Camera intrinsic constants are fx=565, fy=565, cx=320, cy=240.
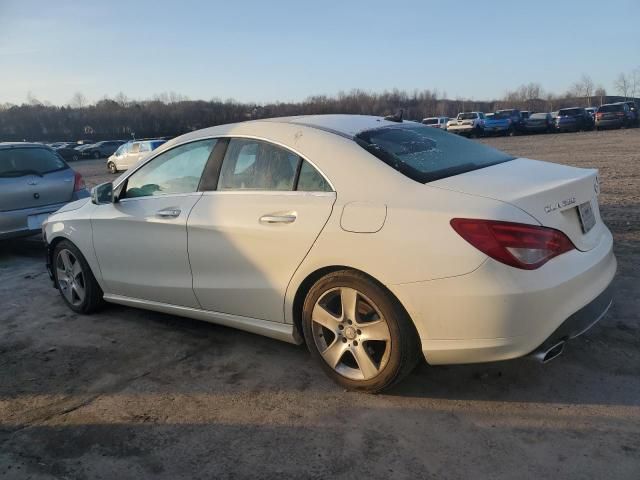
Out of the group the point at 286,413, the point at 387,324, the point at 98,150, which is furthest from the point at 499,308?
the point at 98,150

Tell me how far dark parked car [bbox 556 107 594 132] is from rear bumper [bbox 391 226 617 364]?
36049mm

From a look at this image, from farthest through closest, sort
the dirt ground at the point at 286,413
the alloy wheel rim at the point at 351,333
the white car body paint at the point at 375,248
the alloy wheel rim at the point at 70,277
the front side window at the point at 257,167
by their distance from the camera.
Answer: the alloy wheel rim at the point at 70,277
the front side window at the point at 257,167
the alloy wheel rim at the point at 351,333
the white car body paint at the point at 375,248
the dirt ground at the point at 286,413

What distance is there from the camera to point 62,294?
16.7ft

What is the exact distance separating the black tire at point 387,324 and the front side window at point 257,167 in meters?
0.68

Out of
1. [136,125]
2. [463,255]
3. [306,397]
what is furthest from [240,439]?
[136,125]

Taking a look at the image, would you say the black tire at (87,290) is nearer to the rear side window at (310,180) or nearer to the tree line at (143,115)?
the rear side window at (310,180)

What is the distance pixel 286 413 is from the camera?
309 centimetres

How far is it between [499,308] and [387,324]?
59cm

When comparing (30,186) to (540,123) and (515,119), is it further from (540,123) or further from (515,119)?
(515,119)

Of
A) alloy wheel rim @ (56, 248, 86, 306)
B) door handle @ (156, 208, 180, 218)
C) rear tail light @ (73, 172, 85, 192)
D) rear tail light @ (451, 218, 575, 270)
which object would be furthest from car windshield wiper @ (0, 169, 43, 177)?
rear tail light @ (451, 218, 575, 270)

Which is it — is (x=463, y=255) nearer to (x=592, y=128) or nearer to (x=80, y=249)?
(x=80, y=249)

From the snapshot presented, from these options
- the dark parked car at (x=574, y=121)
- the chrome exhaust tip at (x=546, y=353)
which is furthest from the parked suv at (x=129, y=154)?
the dark parked car at (x=574, y=121)

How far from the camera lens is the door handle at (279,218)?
3289 millimetres

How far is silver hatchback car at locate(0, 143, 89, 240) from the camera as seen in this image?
6.96 m
